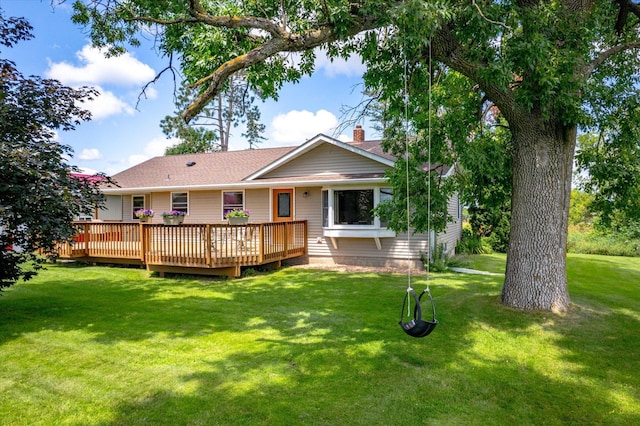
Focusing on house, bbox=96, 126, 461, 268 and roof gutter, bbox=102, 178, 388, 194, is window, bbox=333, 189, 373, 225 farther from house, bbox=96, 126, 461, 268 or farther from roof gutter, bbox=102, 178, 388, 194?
roof gutter, bbox=102, 178, 388, 194

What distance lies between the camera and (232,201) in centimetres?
1391

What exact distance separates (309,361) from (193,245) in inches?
257

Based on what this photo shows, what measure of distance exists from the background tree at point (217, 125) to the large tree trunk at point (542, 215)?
24.1 meters

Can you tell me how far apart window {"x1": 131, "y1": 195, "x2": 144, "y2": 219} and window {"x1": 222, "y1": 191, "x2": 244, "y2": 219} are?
4.43 metres

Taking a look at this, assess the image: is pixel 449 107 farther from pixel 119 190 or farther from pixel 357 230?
pixel 119 190

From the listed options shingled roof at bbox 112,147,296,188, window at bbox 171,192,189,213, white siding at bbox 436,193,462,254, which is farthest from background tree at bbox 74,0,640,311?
window at bbox 171,192,189,213

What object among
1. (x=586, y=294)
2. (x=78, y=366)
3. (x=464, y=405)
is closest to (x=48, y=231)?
(x=78, y=366)

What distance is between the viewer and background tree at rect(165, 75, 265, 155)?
94.6 feet

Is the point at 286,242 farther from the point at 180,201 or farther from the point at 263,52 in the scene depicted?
the point at 263,52

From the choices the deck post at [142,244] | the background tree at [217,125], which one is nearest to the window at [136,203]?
the deck post at [142,244]

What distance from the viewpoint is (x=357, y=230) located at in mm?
11414

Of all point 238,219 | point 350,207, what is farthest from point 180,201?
point 350,207

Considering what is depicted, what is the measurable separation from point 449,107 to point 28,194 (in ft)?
23.4

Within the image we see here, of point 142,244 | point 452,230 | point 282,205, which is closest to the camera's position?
point 142,244
